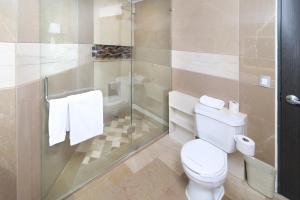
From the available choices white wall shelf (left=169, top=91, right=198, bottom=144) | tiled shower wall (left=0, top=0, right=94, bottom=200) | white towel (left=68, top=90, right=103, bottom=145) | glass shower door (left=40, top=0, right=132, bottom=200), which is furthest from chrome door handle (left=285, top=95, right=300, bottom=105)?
tiled shower wall (left=0, top=0, right=94, bottom=200)

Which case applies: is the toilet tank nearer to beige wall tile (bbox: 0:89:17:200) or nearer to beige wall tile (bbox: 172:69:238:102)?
beige wall tile (bbox: 172:69:238:102)

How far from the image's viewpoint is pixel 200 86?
7.20 feet

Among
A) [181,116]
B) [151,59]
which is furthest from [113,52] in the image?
[181,116]

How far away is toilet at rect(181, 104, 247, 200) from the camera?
140cm

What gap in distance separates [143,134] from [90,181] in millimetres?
959

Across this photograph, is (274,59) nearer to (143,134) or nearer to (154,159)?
(154,159)

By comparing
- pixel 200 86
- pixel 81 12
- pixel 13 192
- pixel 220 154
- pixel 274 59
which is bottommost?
pixel 13 192

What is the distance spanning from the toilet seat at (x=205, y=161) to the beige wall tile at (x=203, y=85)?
1.84 feet

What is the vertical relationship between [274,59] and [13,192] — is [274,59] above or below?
above

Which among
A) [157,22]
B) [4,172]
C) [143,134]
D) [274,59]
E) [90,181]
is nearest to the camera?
[4,172]

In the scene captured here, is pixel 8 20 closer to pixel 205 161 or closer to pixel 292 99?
pixel 205 161

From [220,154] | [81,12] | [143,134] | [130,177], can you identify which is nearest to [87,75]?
[81,12]

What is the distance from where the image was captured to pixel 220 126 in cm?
167

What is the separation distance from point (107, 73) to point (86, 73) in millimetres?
461
